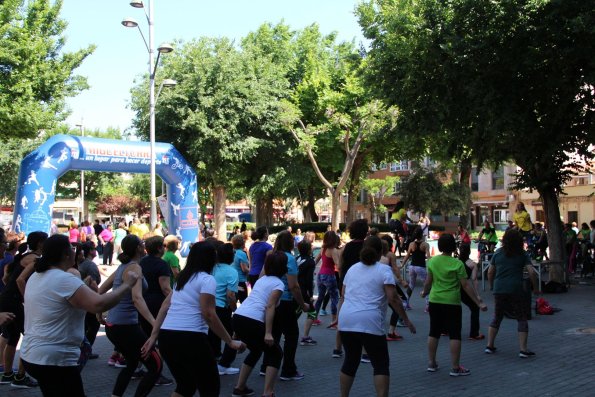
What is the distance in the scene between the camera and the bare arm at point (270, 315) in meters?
5.67

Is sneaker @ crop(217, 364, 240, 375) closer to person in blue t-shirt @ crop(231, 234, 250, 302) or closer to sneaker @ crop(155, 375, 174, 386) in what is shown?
sneaker @ crop(155, 375, 174, 386)

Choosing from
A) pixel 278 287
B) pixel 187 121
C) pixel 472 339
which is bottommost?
pixel 472 339

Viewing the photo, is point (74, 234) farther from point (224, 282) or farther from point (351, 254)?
point (351, 254)

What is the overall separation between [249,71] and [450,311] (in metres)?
24.9

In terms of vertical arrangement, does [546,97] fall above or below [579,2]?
below

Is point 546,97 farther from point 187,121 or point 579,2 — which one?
point 187,121

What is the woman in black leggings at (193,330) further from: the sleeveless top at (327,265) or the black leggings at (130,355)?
the sleeveless top at (327,265)

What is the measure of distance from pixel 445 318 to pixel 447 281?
0.42 metres

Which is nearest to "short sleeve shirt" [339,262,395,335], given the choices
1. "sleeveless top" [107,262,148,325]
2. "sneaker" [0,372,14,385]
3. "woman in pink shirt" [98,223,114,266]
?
"sleeveless top" [107,262,148,325]

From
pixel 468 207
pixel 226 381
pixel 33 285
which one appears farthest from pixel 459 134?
pixel 468 207

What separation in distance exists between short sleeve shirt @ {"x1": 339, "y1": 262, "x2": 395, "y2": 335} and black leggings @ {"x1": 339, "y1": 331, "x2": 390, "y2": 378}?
0.05 meters

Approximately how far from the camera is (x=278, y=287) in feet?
19.2

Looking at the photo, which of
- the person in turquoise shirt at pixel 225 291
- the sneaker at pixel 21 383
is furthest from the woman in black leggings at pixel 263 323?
the sneaker at pixel 21 383

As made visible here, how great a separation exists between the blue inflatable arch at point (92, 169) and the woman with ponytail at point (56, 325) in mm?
14973
